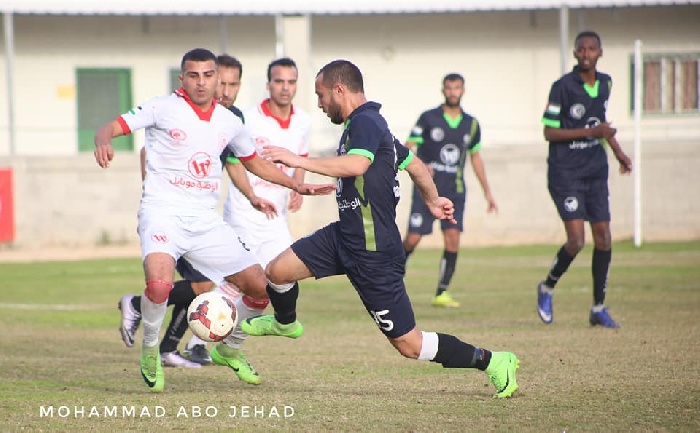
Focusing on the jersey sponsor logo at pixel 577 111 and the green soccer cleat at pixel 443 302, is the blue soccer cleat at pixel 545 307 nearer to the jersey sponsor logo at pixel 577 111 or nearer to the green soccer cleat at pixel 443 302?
the jersey sponsor logo at pixel 577 111

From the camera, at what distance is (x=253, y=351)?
34.2ft

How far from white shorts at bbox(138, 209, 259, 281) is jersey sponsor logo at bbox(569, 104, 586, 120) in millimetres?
4353

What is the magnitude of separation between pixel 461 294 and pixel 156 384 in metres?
7.54

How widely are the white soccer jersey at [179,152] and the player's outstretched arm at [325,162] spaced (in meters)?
1.44

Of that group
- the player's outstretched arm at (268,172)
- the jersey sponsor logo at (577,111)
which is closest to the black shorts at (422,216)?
the jersey sponsor logo at (577,111)

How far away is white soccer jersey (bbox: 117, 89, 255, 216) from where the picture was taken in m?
8.22

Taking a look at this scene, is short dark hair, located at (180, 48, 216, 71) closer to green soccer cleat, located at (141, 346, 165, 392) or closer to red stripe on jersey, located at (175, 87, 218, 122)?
red stripe on jersey, located at (175, 87, 218, 122)

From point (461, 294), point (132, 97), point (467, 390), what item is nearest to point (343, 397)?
point (467, 390)

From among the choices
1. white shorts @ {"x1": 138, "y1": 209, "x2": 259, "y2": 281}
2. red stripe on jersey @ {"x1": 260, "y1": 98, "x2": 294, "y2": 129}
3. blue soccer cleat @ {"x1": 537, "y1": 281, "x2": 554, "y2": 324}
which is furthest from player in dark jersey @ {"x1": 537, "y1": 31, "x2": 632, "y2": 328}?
white shorts @ {"x1": 138, "y1": 209, "x2": 259, "y2": 281}

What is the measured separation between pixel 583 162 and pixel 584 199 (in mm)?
359

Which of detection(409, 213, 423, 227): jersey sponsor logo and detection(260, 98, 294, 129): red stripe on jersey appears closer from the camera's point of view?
detection(260, 98, 294, 129): red stripe on jersey

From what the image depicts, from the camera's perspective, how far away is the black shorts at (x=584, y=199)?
449 inches

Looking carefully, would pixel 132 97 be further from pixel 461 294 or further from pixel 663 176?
pixel 461 294

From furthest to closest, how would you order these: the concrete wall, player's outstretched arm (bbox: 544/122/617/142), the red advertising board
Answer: the concrete wall
the red advertising board
player's outstretched arm (bbox: 544/122/617/142)
